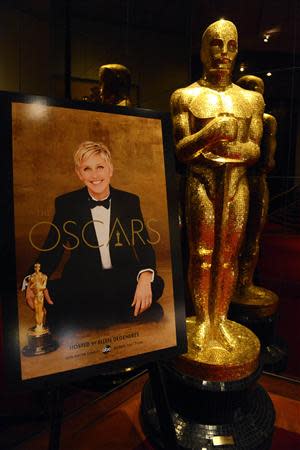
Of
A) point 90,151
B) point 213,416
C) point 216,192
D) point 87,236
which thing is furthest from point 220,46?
point 213,416

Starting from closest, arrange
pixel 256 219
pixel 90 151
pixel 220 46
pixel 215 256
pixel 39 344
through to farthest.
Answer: pixel 39 344, pixel 90 151, pixel 220 46, pixel 215 256, pixel 256 219

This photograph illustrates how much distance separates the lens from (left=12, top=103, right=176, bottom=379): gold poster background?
45.8 inches

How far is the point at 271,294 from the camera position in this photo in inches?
116

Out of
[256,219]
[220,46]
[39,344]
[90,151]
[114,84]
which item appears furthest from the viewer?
[256,219]

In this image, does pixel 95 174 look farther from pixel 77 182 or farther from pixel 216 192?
pixel 216 192

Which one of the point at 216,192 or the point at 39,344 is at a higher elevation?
the point at 216,192

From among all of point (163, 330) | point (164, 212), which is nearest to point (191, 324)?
point (163, 330)

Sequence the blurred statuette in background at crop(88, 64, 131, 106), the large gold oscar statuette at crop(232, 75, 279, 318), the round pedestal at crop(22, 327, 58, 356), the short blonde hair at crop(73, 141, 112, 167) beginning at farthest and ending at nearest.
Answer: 1. the large gold oscar statuette at crop(232, 75, 279, 318)
2. the blurred statuette in background at crop(88, 64, 131, 106)
3. the short blonde hair at crop(73, 141, 112, 167)
4. the round pedestal at crop(22, 327, 58, 356)

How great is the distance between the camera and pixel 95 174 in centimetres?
129

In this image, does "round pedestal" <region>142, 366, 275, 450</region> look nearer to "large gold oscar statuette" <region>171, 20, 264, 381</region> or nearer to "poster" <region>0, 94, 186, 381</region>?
"large gold oscar statuette" <region>171, 20, 264, 381</region>

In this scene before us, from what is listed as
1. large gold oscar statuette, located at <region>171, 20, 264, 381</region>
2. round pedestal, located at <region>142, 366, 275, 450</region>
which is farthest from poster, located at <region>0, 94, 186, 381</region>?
round pedestal, located at <region>142, 366, 275, 450</region>

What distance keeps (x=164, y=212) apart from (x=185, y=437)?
126cm

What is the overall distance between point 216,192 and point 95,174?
885mm

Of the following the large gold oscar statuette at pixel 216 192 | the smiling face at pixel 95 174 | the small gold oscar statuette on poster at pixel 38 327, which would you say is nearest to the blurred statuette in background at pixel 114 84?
the large gold oscar statuette at pixel 216 192
